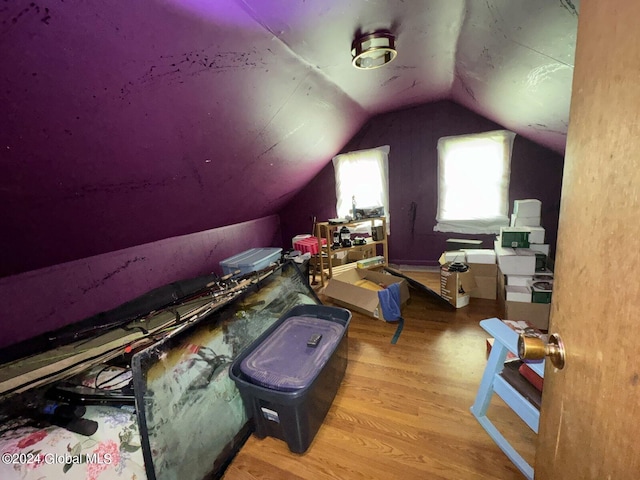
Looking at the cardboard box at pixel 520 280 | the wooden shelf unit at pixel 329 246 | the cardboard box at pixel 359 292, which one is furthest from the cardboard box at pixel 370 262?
the cardboard box at pixel 520 280

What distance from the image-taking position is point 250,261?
2.94 m

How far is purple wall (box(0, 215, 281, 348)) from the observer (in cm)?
167

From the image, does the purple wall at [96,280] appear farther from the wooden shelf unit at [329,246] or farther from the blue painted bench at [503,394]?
the blue painted bench at [503,394]

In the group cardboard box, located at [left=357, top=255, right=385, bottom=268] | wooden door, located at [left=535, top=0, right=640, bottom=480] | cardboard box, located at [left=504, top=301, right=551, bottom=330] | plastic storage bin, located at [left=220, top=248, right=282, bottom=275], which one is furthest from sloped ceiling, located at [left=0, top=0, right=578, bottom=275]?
cardboard box, located at [left=357, top=255, right=385, bottom=268]

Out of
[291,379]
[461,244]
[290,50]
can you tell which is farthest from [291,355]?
[461,244]

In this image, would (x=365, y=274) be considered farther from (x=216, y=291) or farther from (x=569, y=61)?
(x=569, y=61)

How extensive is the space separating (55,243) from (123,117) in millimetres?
1082

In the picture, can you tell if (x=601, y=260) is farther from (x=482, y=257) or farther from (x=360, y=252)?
(x=360, y=252)

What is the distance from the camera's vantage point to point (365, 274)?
2.71m

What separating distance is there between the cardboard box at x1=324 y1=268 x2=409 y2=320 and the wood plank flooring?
0.41m

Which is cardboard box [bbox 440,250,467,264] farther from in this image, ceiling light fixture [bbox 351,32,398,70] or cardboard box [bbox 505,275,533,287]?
ceiling light fixture [bbox 351,32,398,70]

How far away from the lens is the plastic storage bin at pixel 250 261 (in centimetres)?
286

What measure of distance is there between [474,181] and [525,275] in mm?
1397

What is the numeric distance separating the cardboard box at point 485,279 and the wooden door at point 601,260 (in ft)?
7.41
